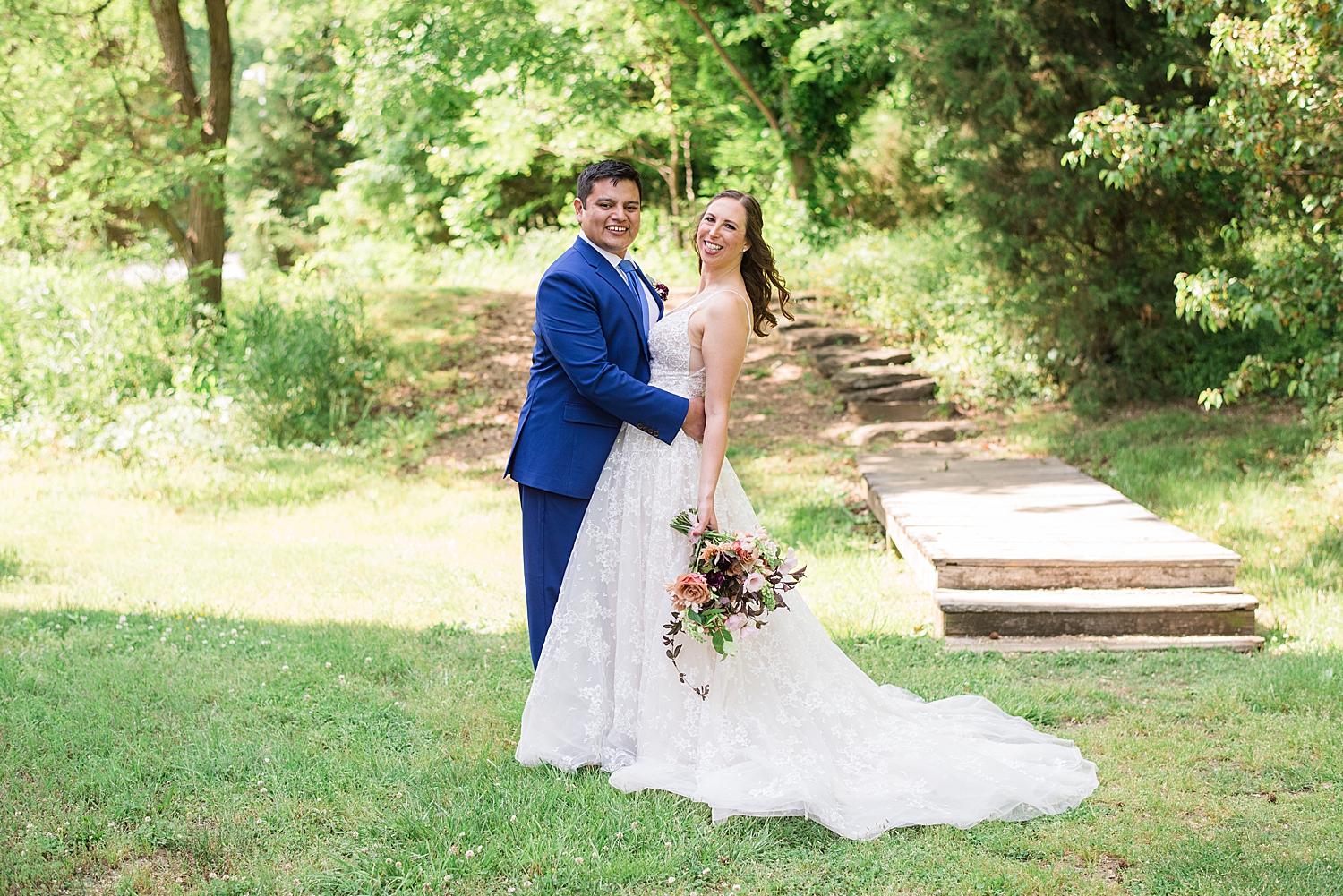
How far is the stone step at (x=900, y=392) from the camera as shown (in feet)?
31.1

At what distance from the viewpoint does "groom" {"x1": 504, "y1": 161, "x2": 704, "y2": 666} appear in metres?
3.44

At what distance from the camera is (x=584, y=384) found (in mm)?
3422

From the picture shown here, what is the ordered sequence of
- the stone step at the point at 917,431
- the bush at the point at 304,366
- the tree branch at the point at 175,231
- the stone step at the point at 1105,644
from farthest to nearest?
the tree branch at the point at 175,231 → the bush at the point at 304,366 → the stone step at the point at 917,431 → the stone step at the point at 1105,644

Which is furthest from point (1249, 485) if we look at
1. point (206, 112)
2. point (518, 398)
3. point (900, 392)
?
point (206, 112)

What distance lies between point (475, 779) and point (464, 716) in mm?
614

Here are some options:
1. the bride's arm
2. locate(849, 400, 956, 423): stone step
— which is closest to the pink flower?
the bride's arm

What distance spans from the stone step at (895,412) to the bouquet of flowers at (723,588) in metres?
6.06

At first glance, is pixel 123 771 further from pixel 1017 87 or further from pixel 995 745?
pixel 1017 87

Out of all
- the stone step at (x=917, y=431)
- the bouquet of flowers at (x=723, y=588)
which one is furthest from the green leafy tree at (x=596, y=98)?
the bouquet of flowers at (x=723, y=588)

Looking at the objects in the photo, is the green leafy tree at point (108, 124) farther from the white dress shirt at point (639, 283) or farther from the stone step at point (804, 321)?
the white dress shirt at point (639, 283)

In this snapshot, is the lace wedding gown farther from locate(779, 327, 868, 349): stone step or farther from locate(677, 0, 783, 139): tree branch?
locate(677, 0, 783, 139): tree branch

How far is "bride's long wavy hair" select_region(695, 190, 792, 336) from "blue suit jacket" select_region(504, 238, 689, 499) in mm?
355

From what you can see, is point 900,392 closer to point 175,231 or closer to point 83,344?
point 83,344

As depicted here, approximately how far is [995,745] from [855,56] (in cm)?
1230
